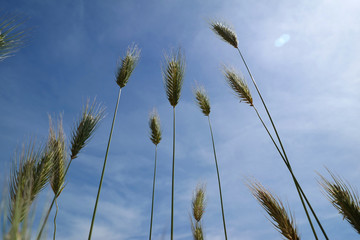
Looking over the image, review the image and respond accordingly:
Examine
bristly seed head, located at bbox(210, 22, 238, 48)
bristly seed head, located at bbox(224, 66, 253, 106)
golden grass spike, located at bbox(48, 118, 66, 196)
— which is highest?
bristly seed head, located at bbox(210, 22, 238, 48)

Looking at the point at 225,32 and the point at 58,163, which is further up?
the point at 225,32

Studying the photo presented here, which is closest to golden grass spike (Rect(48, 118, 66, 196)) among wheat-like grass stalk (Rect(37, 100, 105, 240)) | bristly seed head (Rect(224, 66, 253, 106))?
wheat-like grass stalk (Rect(37, 100, 105, 240))

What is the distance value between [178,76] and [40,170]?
7.23ft

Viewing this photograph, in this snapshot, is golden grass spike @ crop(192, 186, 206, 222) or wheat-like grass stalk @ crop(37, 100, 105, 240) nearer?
wheat-like grass stalk @ crop(37, 100, 105, 240)

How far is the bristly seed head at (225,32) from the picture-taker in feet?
10.4

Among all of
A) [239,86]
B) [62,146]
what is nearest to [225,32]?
[239,86]

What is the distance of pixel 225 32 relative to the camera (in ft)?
10.8

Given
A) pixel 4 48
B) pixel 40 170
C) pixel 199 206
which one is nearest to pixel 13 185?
pixel 40 170

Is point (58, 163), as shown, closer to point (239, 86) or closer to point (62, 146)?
point (62, 146)

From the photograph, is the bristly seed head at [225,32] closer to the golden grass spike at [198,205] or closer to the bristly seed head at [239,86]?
the bristly seed head at [239,86]

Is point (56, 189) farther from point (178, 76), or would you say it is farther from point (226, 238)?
point (178, 76)

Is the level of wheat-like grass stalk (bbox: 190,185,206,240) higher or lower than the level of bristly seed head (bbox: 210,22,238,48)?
Answer: lower

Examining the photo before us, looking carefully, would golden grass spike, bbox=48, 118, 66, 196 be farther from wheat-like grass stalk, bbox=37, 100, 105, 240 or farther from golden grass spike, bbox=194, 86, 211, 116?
golden grass spike, bbox=194, 86, 211, 116

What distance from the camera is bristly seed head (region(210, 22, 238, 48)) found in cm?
318
